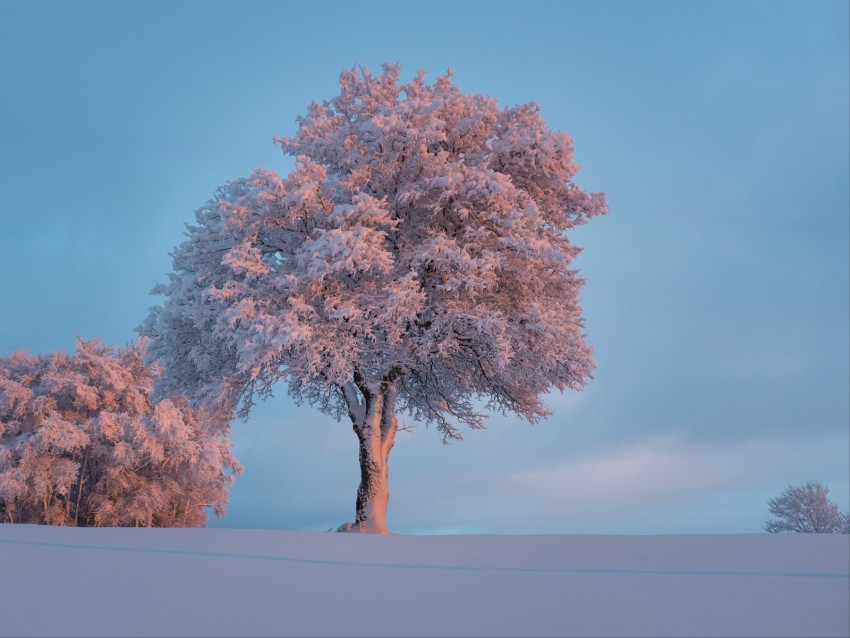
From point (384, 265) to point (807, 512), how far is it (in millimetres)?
39382

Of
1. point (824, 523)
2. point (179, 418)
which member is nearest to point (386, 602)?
point (179, 418)

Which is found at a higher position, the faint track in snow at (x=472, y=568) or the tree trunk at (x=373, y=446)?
the tree trunk at (x=373, y=446)

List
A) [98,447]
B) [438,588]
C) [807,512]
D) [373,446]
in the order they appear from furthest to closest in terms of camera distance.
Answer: [807,512] < [98,447] < [373,446] < [438,588]

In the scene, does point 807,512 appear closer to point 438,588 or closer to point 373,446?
point 373,446

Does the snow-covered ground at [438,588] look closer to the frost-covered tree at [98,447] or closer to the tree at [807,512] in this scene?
the frost-covered tree at [98,447]

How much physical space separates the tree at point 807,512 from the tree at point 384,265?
31.7m

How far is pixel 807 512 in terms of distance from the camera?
41.5m

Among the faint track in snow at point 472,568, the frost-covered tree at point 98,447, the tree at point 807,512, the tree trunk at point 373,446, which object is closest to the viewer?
the faint track in snow at point 472,568

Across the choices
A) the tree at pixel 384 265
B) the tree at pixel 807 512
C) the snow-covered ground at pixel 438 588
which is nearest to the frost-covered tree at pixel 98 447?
the tree at pixel 384 265

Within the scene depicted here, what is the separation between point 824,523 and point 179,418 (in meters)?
38.1

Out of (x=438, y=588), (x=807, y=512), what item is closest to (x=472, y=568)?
(x=438, y=588)

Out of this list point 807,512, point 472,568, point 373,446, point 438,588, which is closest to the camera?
point 438,588

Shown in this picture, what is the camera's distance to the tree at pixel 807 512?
40312 millimetres

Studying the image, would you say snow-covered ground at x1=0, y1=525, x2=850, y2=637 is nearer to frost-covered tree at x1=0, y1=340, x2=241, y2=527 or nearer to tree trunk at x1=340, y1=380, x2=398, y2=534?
tree trunk at x1=340, y1=380, x2=398, y2=534
